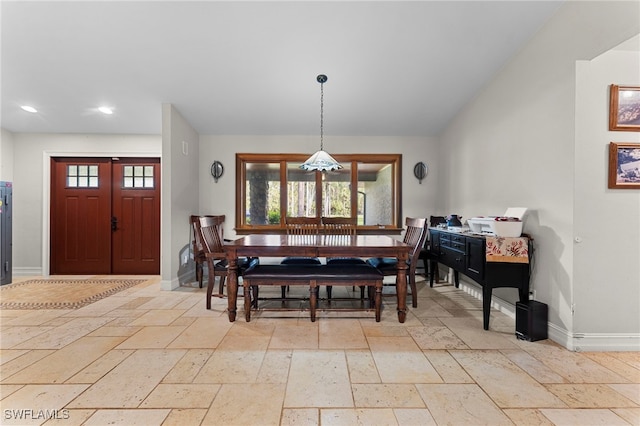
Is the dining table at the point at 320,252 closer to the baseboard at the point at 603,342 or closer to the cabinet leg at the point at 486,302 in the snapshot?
the cabinet leg at the point at 486,302

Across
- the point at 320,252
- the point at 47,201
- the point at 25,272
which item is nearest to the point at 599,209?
the point at 320,252

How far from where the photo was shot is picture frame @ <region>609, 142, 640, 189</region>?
2.17m

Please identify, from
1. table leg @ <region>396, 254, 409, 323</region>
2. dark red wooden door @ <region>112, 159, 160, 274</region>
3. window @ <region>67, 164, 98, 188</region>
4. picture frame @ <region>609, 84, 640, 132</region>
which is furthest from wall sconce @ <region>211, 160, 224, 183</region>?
picture frame @ <region>609, 84, 640, 132</region>

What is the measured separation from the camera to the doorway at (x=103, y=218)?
491cm

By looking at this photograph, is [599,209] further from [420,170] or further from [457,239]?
[420,170]

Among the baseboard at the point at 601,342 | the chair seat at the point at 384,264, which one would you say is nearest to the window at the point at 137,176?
the chair seat at the point at 384,264

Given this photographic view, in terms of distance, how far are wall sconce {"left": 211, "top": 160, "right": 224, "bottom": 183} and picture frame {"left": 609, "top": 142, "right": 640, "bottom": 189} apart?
15.9ft

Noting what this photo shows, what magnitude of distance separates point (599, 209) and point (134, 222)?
6019mm

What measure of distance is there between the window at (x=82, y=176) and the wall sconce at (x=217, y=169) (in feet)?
6.61

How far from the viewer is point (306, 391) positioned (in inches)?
66.4

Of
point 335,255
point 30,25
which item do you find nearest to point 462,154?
point 335,255

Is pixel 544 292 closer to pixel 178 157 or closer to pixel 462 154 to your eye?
pixel 462 154

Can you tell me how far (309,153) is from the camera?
5027 mm

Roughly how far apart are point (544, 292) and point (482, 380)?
118 cm
